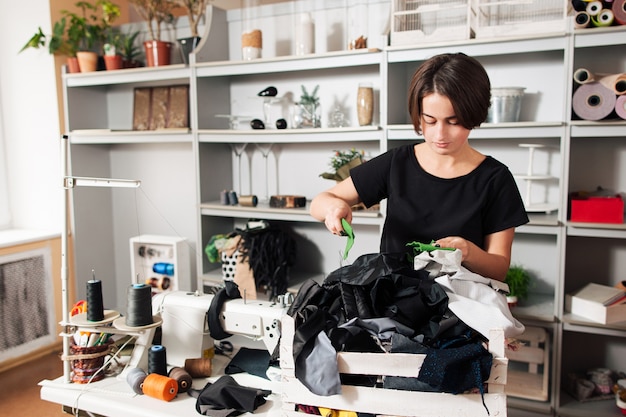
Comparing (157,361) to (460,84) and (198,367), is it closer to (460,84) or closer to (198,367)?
(198,367)

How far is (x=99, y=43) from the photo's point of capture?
3895 mm

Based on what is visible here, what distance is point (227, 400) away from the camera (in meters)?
1.50

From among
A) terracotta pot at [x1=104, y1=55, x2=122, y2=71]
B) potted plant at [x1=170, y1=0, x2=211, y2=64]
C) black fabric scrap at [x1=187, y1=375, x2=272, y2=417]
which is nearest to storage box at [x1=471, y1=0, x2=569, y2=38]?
potted plant at [x1=170, y1=0, x2=211, y2=64]

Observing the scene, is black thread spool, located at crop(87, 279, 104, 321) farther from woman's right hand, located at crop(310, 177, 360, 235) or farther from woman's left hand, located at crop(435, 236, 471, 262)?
woman's left hand, located at crop(435, 236, 471, 262)

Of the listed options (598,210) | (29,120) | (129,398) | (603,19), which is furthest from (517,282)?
(29,120)

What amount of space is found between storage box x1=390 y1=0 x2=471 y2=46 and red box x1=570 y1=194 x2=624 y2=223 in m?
0.93

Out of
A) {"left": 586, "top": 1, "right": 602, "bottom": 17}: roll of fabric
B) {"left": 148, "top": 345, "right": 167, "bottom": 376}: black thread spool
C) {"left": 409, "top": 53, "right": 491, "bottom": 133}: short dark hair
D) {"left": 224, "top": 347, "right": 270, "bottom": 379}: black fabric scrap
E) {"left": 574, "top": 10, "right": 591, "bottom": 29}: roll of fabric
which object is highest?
{"left": 586, "top": 1, "right": 602, "bottom": 17}: roll of fabric

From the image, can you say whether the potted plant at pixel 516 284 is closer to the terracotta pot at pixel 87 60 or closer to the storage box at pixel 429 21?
the storage box at pixel 429 21

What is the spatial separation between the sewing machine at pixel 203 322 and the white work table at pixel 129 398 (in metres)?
0.09

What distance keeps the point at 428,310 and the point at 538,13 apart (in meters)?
1.89

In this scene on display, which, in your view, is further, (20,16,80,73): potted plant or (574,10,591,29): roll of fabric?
(20,16,80,73): potted plant

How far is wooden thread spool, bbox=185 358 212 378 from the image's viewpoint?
1.72m

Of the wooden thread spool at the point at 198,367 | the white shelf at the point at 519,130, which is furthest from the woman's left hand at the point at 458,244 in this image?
the white shelf at the point at 519,130

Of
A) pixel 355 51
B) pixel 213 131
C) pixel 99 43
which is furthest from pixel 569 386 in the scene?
pixel 99 43
